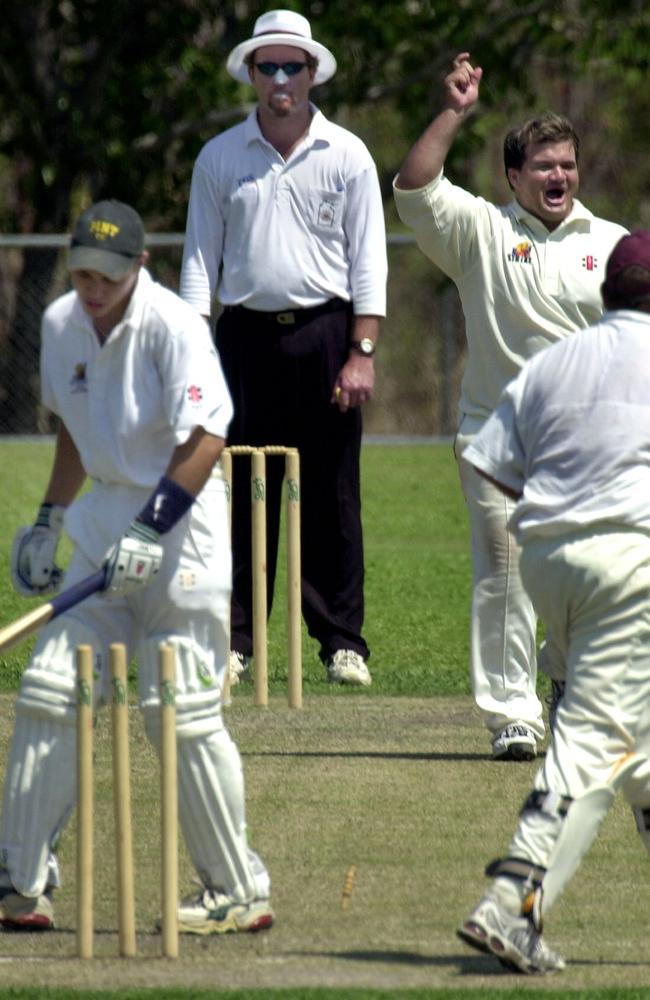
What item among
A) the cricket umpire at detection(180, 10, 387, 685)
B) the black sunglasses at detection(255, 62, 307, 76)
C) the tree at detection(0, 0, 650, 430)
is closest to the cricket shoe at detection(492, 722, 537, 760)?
the cricket umpire at detection(180, 10, 387, 685)

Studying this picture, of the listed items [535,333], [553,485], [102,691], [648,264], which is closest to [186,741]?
[102,691]

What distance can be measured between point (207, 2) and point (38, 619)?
18573 millimetres

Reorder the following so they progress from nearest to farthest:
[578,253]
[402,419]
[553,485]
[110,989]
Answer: [110,989], [553,485], [578,253], [402,419]

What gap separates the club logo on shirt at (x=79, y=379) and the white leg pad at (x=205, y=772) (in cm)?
64

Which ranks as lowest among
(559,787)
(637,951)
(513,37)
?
(637,951)

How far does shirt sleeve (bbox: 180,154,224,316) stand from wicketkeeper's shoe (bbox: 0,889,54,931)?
351cm

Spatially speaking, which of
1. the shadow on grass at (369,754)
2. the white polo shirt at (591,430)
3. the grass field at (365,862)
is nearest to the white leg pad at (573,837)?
the grass field at (365,862)

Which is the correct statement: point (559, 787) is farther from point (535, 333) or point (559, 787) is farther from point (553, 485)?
point (535, 333)

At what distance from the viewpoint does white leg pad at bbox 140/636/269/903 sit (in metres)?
5.07

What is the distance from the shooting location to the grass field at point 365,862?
15.8ft

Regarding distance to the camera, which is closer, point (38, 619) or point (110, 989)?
point (110, 989)

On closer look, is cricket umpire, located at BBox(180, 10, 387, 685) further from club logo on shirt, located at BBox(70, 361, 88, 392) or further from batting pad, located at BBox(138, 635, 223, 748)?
batting pad, located at BBox(138, 635, 223, 748)

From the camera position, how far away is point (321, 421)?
8.43 m

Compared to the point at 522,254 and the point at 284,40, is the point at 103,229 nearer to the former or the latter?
the point at 522,254
